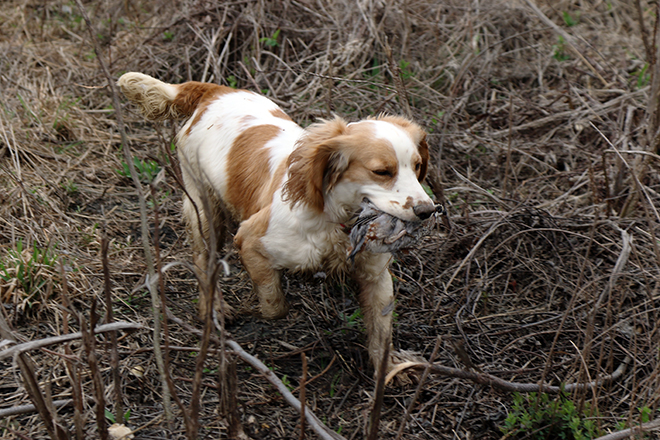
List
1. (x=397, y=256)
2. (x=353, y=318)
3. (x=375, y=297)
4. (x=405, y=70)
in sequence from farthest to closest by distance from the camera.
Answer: (x=405, y=70), (x=353, y=318), (x=375, y=297), (x=397, y=256)

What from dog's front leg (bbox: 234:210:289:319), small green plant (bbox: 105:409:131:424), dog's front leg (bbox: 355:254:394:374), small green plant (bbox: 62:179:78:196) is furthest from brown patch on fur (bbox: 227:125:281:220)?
small green plant (bbox: 62:179:78:196)

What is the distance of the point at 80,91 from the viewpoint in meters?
5.36

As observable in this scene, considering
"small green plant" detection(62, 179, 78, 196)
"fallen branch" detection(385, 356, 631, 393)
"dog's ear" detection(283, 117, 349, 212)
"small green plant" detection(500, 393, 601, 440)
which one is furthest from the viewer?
"small green plant" detection(62, 179, 78, 196)

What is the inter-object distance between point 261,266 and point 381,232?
710 millimetres

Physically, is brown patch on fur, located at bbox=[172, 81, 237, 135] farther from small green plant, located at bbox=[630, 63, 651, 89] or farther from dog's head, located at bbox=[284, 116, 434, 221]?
small green plant, located at bbox=[630, 63, 651, 89]

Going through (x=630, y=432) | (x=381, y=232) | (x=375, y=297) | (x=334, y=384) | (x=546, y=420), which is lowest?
(x=334, y=384)

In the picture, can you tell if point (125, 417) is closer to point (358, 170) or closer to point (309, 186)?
point (309, 186)

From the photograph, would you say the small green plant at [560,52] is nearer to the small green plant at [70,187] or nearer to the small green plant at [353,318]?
the small green plant at [353,318]

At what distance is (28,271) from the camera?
294 cm

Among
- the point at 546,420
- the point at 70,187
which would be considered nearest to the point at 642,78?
the point at 546,420

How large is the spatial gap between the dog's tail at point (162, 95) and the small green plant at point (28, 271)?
100 centimetres

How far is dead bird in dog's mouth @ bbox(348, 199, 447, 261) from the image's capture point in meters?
2.49

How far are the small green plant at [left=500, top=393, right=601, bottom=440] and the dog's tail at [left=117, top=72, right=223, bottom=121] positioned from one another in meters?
2.32

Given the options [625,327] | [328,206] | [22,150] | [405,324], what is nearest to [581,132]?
[625,327]
